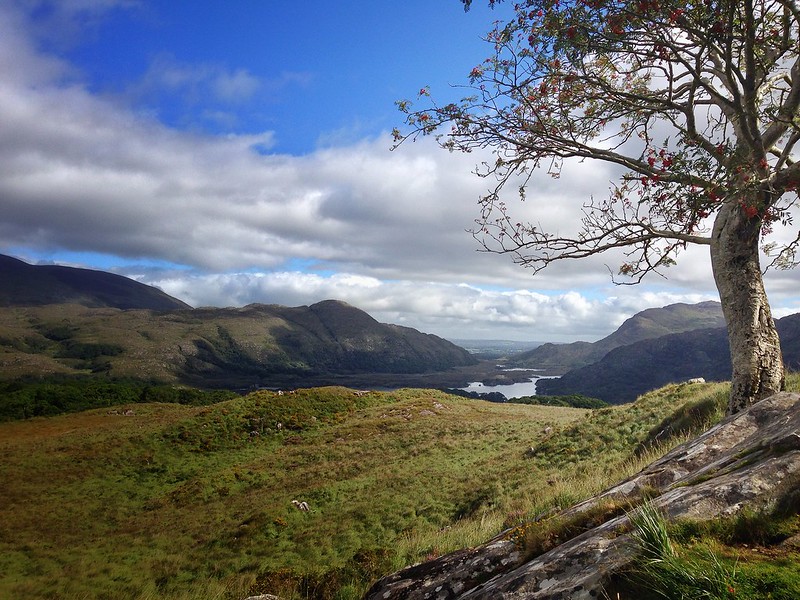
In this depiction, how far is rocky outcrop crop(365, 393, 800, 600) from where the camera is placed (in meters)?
4.20

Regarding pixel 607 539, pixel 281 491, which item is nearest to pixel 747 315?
pixel 607 539

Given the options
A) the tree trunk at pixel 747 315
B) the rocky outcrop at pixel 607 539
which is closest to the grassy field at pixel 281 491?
the tree trunk at pixel 747 315

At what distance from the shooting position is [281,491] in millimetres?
27000

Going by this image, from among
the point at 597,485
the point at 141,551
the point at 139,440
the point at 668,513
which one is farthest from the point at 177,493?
the point at 668,513

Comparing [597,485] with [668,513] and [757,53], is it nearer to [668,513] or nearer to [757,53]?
[668,513]

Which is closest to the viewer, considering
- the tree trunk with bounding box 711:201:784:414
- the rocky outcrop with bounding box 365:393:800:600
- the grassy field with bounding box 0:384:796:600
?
the rocky outcrop with bounding box 365:393:800:600

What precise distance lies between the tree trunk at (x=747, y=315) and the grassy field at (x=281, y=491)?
3454 millimetres

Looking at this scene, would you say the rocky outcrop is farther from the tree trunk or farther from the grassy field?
the tree trunk

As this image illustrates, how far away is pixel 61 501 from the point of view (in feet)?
87.6

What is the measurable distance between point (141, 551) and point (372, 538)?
10.9 m

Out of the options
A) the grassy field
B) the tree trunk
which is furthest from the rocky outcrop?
the tree trunk

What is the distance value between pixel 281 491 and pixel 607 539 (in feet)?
86.9

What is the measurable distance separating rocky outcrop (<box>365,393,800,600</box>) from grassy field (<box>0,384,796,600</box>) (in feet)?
12.0

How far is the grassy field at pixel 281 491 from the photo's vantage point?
1408 centimetres
